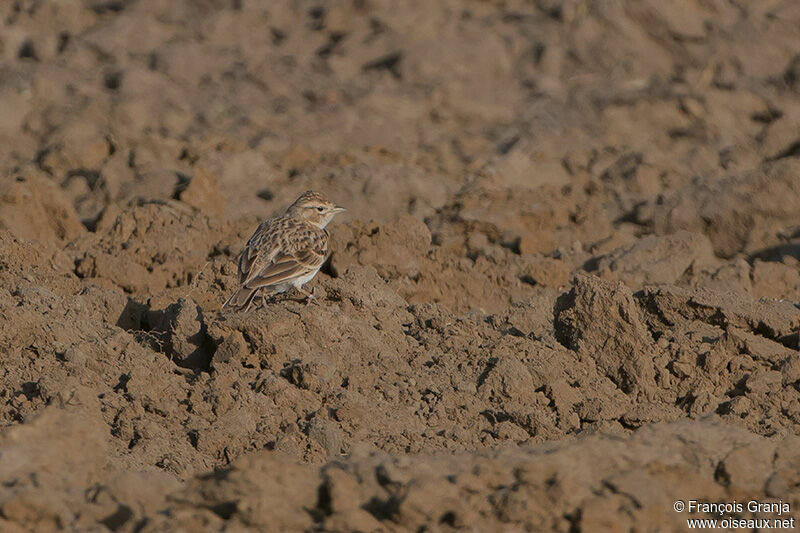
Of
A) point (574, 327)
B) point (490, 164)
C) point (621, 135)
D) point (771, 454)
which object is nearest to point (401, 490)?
point (771, 454)

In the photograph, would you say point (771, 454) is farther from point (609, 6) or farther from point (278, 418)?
point (609, 6)

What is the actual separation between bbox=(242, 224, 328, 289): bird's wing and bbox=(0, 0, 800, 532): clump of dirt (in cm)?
28

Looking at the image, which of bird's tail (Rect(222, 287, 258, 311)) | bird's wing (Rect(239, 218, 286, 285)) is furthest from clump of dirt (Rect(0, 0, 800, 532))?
bird's wing (Rect(239, 218, 286, 285))

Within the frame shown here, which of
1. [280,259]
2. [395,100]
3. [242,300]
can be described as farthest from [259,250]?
[395,100]

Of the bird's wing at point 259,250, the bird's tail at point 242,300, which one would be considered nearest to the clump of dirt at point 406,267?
the bird's tail at point 242,300

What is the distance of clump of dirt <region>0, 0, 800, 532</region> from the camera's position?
4297 millimetres

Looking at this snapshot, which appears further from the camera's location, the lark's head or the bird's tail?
the lark's head

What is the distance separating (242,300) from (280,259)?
413 millimetres

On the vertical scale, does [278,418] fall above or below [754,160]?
above

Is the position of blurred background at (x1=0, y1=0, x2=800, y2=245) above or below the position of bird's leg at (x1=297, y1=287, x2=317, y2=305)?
below

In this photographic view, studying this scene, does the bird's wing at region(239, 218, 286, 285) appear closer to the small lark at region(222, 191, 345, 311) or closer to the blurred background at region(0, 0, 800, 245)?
the small lark at region(222, 191, 345, 311)

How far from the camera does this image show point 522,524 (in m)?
4.01

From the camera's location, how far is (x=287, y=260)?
7.05 metres

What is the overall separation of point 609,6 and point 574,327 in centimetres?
1046
